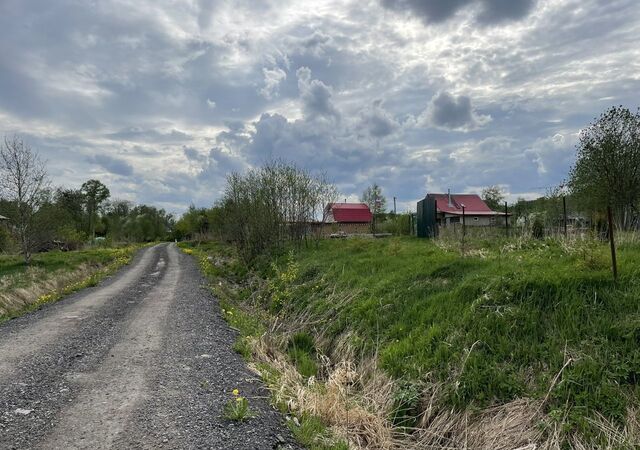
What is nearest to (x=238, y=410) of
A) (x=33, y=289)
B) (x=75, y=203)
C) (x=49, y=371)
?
(x=49, y=371)

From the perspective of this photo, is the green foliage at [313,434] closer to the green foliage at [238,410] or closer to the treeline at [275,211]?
the green foliage at [238,410]

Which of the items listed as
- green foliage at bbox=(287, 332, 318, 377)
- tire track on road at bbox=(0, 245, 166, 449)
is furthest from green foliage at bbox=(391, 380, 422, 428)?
tire track on road at bbox=(0, 245, 166, 449)

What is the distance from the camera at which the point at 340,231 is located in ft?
92.8

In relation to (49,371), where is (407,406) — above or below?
below

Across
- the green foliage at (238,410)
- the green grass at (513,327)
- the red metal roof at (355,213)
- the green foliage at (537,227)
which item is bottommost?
the green foliage at (238,410)

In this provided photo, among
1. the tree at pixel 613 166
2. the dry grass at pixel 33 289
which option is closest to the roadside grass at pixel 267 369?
the dry grass at pixel 33 289

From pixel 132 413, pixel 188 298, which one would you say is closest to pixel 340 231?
pixel 188 298

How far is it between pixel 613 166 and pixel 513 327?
17.1 metres

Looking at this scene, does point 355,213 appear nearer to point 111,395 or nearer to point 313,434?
point 111,395

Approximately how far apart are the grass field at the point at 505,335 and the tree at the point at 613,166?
10572 mm

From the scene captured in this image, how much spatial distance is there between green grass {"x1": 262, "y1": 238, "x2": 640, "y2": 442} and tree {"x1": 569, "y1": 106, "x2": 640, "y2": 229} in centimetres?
1120

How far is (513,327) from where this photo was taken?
6.20 metres

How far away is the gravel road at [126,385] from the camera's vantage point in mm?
4414

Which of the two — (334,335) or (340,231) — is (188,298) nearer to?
(334,335)
